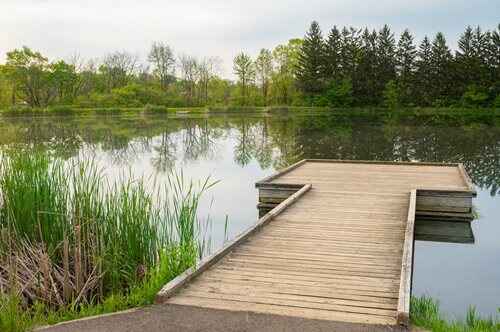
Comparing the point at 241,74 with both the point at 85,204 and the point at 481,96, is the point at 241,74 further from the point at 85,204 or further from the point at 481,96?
the point at 85,204

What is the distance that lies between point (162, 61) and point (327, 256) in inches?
2025

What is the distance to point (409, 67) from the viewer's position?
148ft

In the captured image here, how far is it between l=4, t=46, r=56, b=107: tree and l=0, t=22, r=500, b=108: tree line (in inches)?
3.2

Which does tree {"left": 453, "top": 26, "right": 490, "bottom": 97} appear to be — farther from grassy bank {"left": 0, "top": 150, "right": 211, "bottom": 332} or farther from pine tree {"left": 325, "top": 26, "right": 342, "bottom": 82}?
grassy bank {"left": 0, "top": 150, "right": 211, "bottom": 332}

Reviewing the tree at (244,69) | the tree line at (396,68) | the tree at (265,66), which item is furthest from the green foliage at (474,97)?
the tree at (244,69)

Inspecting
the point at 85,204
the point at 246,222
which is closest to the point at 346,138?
the point at 246,222

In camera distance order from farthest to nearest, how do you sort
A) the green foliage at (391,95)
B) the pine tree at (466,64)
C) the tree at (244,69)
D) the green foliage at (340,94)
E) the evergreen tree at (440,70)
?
the tree at (244,69)
the green foliage at (340,94)
the green foliage at (391,95)
the evergreen tree at (440,70)
the pine tree at (466,64)

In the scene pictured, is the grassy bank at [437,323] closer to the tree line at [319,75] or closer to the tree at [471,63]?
the tree line at [319,75]

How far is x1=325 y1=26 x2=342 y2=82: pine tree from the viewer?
45.7 m

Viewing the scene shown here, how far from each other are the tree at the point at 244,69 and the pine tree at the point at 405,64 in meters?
14.1

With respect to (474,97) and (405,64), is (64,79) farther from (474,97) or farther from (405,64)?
(474,97)

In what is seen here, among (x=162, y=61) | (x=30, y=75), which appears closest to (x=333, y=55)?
(x=162, y=61)

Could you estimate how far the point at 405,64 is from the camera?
148 feet

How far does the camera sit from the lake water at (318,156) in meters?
5.36
